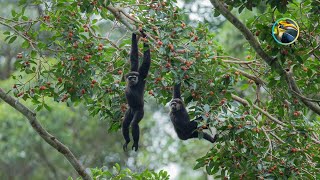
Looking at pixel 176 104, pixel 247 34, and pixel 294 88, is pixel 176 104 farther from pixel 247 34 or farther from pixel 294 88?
pixel 247 34

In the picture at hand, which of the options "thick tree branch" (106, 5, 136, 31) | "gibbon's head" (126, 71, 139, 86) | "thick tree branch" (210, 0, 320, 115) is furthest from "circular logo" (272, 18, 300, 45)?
"gibbon's head" (126, 71, 139, 86)

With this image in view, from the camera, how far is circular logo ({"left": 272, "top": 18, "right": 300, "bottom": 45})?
698 cm

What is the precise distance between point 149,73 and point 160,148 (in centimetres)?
1209

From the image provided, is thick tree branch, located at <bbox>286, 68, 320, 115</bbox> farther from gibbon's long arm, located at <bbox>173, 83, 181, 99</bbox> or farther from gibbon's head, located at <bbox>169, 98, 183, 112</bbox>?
gibbon's head, located at <bbox>169, 98, 183, 112</bbox>

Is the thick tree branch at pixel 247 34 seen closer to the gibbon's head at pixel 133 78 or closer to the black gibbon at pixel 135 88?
the black gibbon at pixel 135 88

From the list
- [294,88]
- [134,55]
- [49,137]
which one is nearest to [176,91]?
[134,55]

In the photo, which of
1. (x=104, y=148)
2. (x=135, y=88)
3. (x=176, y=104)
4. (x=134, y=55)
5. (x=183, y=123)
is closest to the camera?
(x=134, y=55)

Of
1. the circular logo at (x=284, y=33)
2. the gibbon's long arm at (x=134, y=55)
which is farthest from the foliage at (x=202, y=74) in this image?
the gibbon's long arm at (x=134, y=55)

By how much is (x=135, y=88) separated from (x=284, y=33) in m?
2.77

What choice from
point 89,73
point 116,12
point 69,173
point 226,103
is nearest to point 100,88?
point 89,73

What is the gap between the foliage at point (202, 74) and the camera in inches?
294

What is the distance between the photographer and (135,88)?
8.96 meters

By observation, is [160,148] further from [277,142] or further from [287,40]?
[287,40]

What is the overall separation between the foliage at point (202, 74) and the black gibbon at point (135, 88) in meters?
0.14
